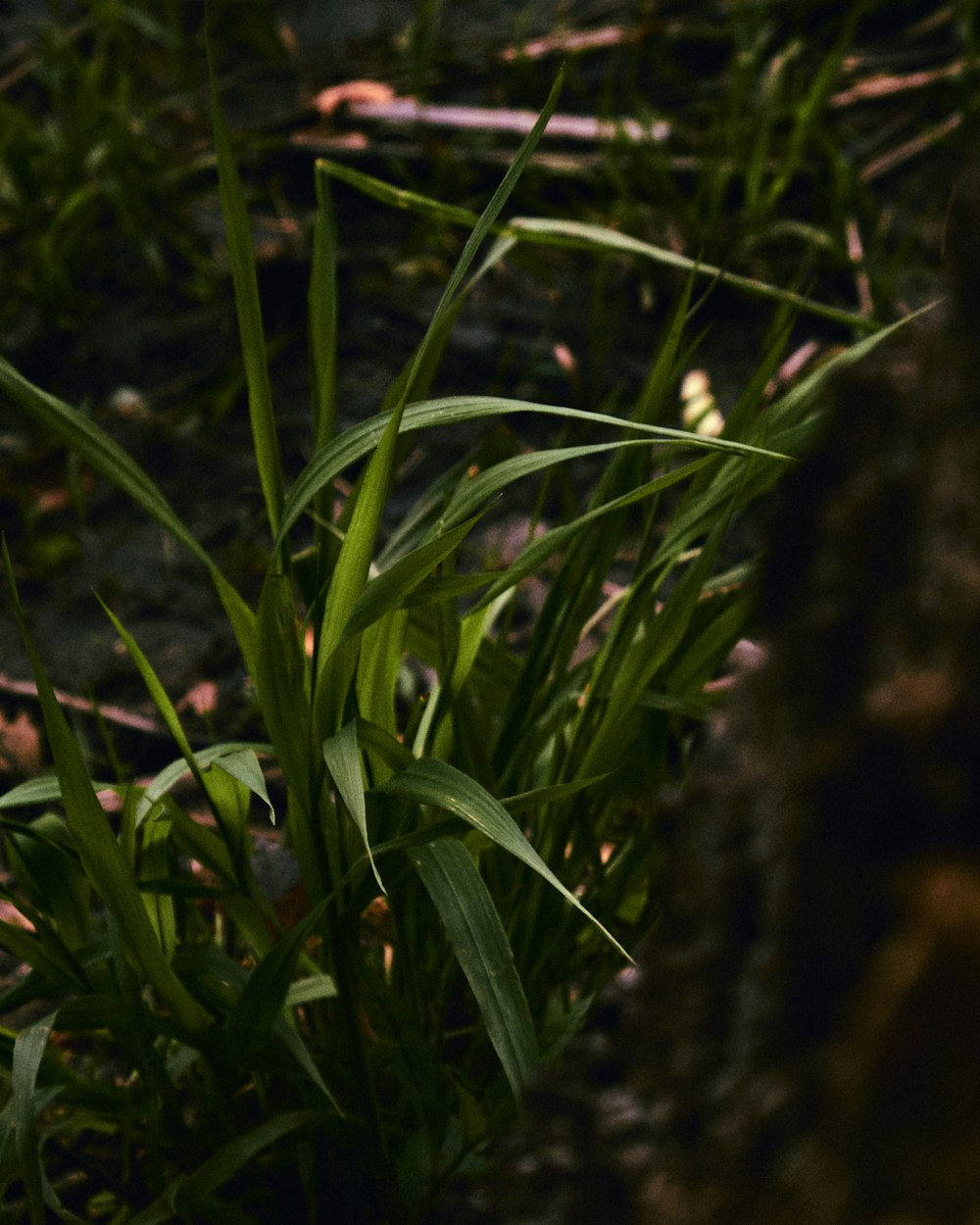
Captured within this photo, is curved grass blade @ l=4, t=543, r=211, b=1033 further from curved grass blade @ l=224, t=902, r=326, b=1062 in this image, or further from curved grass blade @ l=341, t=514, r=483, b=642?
curved grass blade @ l=341, t=514, r=483, b=642

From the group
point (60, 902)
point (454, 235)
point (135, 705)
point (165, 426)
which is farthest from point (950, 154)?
point (60, 902)

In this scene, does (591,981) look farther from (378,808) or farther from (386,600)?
(386,600)

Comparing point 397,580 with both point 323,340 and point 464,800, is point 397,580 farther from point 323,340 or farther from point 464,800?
point 323,340

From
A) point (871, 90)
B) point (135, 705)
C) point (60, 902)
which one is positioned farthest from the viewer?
point (871, 90)

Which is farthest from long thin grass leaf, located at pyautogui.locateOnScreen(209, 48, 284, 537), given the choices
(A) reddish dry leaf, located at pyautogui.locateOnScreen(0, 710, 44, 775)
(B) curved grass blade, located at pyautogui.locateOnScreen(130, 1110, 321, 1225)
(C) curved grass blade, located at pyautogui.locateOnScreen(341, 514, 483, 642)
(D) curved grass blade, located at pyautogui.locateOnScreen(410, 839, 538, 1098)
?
(A) reddish dry leaf, located at pyautogui.locateOnScreen(0, 710, 44, 775)

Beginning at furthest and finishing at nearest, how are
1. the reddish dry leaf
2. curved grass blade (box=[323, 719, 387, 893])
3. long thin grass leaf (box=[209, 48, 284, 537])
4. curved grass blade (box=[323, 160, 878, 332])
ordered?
the reddish dry leaf → curved grass blade (box=[323, 160, 878, 332]) → long thin grass leaf (box=[209, 48, 284, 537]) → curved grass blade (box=[323, 719, 387, 893])

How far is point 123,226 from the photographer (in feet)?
6.32

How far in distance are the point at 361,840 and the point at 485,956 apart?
14 cm

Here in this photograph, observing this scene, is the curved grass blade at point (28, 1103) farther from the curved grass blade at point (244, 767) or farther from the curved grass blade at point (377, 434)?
the curved grass blade at point (377, 434)

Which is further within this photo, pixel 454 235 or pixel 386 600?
pixel 454 235

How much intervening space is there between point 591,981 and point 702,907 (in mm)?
466

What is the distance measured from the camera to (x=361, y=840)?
0.74 metres

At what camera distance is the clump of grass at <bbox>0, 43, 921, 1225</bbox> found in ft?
2.12

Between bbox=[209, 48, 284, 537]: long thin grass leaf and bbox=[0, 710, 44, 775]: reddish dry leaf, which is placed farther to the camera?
bbox=[0, 710, 44, 775]: reddish dry leaf
